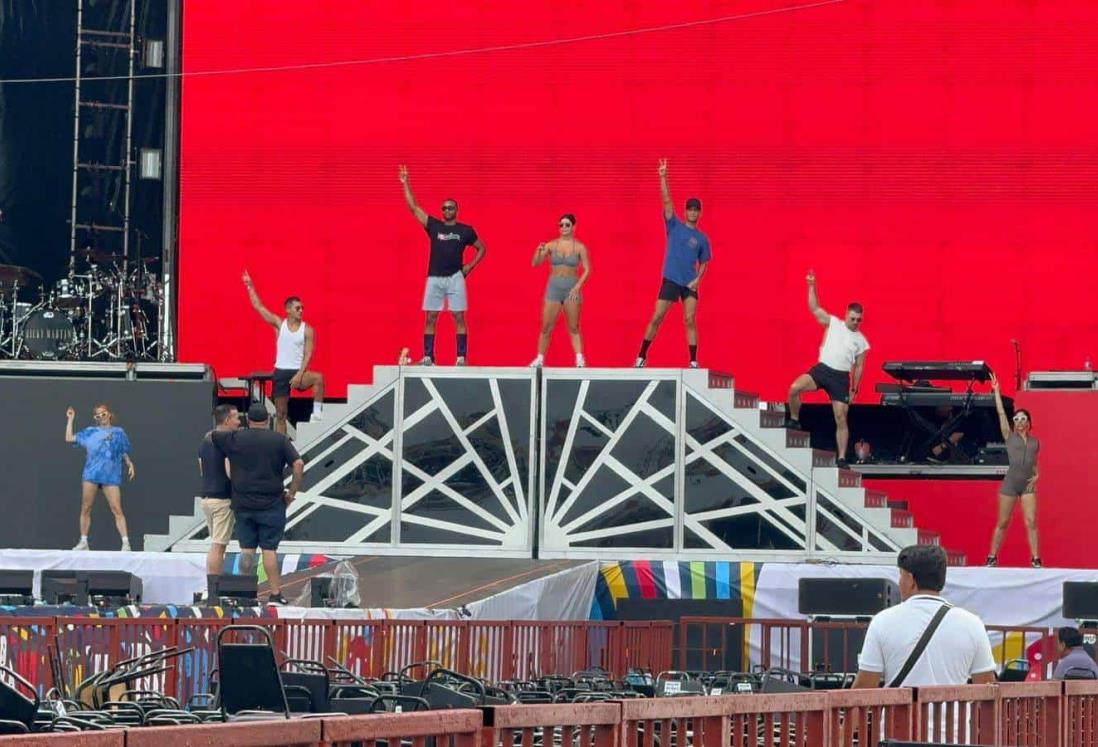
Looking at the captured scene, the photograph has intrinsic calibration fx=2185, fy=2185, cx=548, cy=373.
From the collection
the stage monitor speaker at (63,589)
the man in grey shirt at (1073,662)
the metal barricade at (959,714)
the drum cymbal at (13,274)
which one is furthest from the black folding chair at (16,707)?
the drum cymbal at (13,274)

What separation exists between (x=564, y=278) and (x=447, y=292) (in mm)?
1100

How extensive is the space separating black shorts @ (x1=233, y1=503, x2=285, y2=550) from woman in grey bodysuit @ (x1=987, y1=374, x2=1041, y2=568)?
6264 mm

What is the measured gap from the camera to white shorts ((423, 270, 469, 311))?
64.6ft

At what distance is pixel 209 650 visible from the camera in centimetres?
1182

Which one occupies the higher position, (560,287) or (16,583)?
(560,287)

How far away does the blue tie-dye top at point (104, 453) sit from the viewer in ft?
64.7

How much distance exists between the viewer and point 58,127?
24047mm

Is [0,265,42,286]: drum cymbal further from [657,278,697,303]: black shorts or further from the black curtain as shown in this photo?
[657,278,697,303]: black shorts

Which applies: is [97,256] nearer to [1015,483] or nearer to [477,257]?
[477,257]

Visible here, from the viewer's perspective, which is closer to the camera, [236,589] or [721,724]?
[721,724]

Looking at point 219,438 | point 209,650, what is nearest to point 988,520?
point 219,438

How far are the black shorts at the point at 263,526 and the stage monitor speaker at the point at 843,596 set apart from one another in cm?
391

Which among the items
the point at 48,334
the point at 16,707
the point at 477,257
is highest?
the point at 477,257

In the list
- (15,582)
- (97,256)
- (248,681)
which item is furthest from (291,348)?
(248,681)
